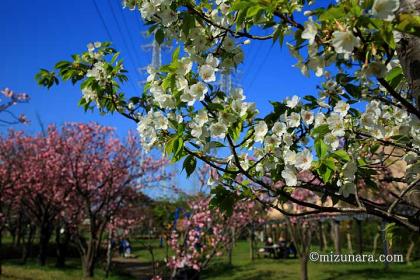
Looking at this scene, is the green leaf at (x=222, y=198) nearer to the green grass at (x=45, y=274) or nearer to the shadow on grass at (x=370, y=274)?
the shadow on grass at (x=370, y=274)

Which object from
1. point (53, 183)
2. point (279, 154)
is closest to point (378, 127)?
point (279, 154)

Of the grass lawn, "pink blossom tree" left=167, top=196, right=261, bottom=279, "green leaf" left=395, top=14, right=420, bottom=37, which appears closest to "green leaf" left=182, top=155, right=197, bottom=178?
"green leaf" left=395, top=14, right=420, bottom=37

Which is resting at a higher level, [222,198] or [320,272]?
[222,198]

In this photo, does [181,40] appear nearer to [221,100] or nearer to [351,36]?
[221,100]

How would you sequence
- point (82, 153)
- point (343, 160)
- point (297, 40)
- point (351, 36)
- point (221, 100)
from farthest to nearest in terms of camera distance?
point (82, 153) < point (221, 100) < point (343, 160) < point (297, 40) < point (351, 36)

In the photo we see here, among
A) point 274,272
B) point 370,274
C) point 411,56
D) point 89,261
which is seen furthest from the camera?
point 274,272

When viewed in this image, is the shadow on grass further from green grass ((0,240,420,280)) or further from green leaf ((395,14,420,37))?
green leaf ((395,14,420,37))

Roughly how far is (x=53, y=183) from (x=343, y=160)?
15785mm

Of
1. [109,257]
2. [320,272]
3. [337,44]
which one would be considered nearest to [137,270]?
[109,257]

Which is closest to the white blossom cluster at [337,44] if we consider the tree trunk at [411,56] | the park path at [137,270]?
the tree trunk at [411,56]

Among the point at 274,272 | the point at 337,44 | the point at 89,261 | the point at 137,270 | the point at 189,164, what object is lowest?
the point at 137,270

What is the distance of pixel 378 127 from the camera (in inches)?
63.7

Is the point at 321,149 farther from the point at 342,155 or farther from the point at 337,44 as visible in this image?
the point at 337,44

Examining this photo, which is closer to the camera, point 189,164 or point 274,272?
point 189,164
